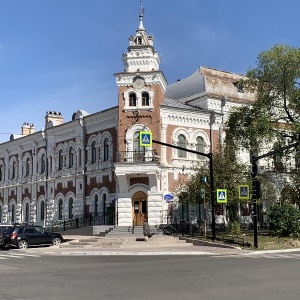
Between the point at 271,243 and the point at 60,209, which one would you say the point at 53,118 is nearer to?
the point at 60,209

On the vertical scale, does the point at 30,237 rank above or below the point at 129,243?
above

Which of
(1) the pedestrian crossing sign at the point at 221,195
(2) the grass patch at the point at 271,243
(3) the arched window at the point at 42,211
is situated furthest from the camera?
(3) the arched window at the point at 42,211

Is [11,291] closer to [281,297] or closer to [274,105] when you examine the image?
[281,297]

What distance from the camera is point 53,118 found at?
50531 millimetres

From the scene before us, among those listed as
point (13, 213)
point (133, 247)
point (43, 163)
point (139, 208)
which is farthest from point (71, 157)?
point (133, 247)

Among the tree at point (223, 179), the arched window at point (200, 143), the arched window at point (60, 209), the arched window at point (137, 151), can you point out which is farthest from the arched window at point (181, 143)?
the arched window at point (60, 209)

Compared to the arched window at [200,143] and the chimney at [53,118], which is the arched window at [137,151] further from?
the chimney at [53,118]

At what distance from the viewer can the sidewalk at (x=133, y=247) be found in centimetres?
2663

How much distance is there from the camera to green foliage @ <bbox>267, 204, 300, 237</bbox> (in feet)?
106

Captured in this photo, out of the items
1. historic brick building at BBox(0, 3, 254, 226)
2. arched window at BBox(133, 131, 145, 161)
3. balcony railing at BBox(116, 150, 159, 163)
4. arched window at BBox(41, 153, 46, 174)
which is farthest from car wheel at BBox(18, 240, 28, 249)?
arched window at BBox(41, 153, 46, 174)

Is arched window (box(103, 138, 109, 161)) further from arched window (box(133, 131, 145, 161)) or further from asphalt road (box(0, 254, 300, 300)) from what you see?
asphalt road (box(0, 254, 300, 300))

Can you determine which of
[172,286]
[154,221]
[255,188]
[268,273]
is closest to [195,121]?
[154,221]

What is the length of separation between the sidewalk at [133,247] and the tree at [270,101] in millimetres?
10472

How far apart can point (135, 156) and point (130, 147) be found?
0.92 m
